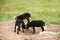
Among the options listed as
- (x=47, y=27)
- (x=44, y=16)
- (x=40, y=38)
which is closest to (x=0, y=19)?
(x=44, y=16)

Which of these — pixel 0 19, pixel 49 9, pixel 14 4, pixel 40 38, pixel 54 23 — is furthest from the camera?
pixel 14 4

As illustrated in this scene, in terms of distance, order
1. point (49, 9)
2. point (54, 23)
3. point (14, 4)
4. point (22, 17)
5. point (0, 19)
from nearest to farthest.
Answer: point (22, 17) < point (54, 23) < point (0, 19) < point (49, 9) < point (14, 4)

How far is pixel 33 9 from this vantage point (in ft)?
80.2

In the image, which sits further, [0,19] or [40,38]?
[0,19]

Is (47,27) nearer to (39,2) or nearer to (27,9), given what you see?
(27,9)

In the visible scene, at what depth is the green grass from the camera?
2148 centimetres

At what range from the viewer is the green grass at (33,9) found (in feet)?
70.5

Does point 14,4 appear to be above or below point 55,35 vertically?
below

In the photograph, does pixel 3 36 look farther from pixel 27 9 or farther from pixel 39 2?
pixel 39 2

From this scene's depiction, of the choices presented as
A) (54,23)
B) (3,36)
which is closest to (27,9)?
(54,23)

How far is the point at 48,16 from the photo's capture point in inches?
865

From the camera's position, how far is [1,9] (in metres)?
25.5

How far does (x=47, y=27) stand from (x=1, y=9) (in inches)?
363

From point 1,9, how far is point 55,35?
43.8ft
